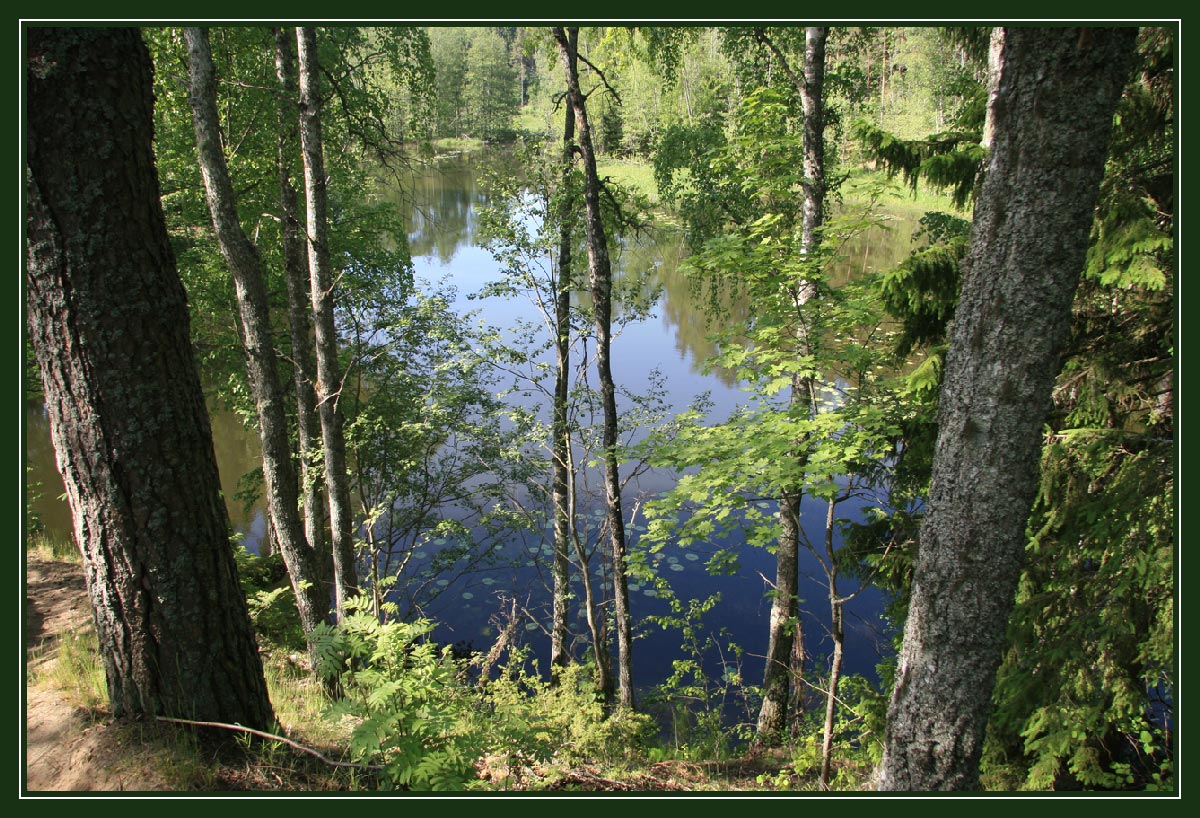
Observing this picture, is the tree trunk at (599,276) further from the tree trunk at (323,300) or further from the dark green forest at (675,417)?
the tree trunk at (323,300)

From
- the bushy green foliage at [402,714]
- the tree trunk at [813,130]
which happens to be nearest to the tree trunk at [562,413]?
the tree trunk at [813,130]

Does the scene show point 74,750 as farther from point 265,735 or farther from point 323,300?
point 323,300

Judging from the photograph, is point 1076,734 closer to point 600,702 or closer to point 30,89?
point 600,702

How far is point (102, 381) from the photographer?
2574 millimetres

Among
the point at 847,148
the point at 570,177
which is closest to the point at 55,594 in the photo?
the point at 570,177

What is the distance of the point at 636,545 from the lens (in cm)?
716

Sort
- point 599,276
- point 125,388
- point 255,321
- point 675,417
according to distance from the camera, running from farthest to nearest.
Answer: point 599,276 < point 675,417 < point 255,321 < point 125,388

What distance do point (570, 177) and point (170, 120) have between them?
5.43m

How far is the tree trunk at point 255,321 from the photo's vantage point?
507 centimetres

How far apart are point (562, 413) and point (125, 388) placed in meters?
6.35

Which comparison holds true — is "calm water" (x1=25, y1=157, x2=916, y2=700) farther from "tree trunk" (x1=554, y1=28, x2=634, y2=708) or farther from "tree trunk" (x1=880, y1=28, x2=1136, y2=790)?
"tree trunk" (x1=880, y1=28, x2=1136, y2=790)

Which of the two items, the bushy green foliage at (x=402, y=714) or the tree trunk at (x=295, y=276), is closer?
the bushy green foliage at (x=402, y=714)

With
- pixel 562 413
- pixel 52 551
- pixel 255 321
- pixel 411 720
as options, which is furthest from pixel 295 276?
pixel 52 551

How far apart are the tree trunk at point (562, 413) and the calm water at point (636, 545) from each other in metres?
1.01
